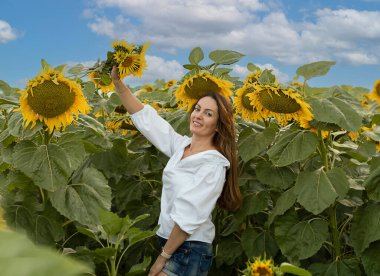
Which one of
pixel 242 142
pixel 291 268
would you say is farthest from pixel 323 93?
pixel 291 268

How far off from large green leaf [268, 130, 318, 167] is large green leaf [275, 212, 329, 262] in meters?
0.34

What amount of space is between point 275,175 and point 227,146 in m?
0.30

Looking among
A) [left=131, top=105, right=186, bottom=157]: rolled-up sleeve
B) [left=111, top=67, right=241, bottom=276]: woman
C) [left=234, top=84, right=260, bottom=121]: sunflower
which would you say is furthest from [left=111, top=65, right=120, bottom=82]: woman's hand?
[left=234, top=84, right=260, bottom=121]: sunflower

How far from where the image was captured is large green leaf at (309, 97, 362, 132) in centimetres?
251

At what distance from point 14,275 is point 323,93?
2.75 meters

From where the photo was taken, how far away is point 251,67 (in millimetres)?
4023

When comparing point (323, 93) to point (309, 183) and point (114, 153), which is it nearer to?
point (309, 183)

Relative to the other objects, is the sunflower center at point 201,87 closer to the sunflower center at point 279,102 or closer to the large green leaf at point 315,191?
the sunflower center at point 279,102

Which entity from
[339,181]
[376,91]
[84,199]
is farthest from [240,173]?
[376,91]

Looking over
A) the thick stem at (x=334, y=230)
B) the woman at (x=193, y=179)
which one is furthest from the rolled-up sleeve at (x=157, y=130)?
the thick stem at (x=334, y=230)

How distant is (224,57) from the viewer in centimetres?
315

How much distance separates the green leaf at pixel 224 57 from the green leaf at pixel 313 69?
453 mm

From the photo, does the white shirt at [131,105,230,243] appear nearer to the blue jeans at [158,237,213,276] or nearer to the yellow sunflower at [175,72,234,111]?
the blue jeans at [158,237,213,276]

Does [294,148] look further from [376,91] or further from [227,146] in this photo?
[376,91]
